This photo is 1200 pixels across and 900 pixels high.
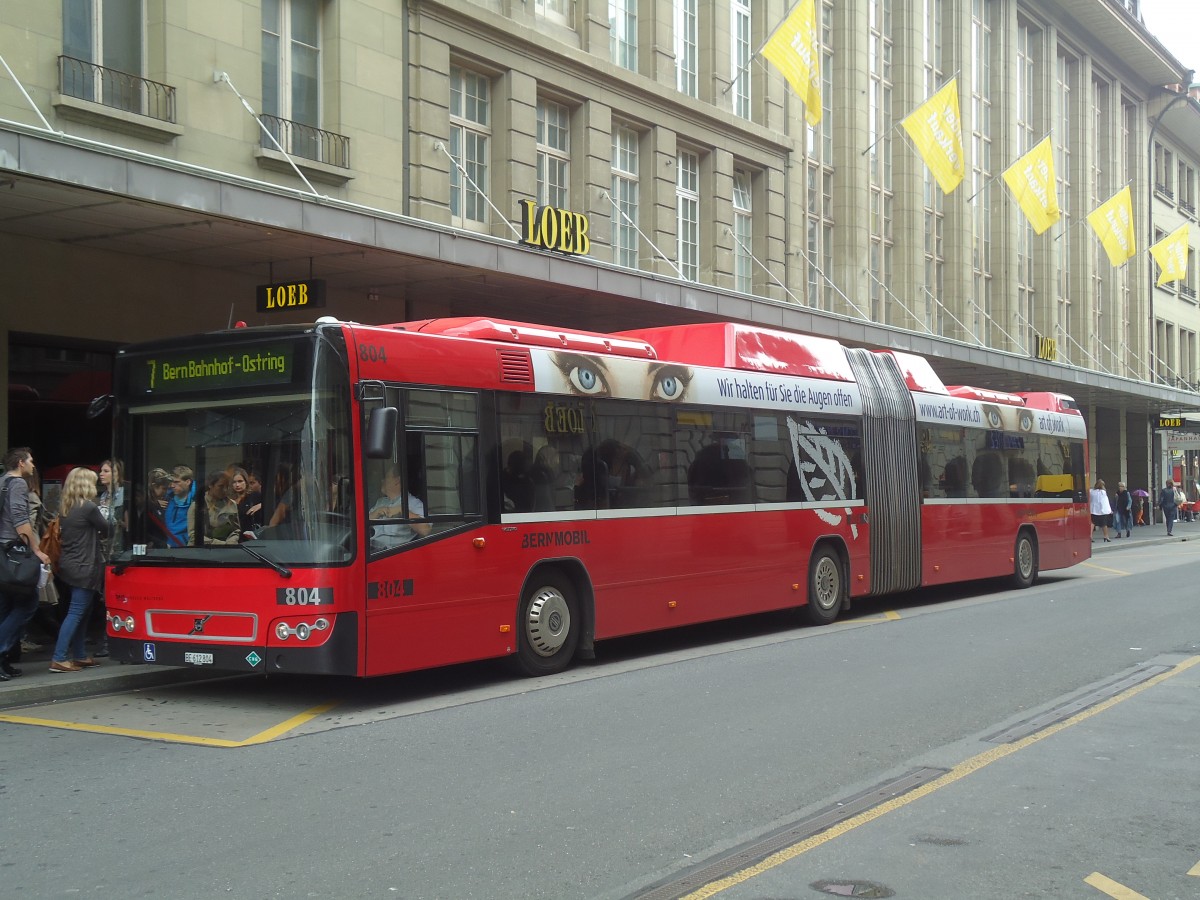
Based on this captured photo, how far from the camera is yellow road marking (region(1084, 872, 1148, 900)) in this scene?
17.2 feet

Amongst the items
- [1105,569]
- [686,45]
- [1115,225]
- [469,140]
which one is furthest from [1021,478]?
Result: [1115,225]

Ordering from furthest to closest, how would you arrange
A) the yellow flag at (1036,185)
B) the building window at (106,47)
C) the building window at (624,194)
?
the yellow flag at (1036,185), the building window at (624,194), the building window at (106,47)

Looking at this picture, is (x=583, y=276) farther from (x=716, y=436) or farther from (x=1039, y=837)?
(x=1039, y=837)

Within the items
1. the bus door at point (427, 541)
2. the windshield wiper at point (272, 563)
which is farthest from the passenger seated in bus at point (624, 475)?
the windshield wiper at point (272, 563)

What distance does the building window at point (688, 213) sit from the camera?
2569 cm

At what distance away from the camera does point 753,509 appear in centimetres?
1471

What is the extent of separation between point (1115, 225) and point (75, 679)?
1332 inches

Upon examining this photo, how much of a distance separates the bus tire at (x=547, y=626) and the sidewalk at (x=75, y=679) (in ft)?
9.09

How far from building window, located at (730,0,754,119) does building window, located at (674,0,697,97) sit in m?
1.21

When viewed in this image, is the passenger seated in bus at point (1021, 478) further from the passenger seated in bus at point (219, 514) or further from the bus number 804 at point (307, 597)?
the passenger seated in bus at point (219, 514)

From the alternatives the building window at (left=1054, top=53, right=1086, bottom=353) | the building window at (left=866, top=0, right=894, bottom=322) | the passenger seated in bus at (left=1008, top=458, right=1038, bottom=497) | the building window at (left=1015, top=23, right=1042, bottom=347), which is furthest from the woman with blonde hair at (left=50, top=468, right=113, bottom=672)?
the building window at (left=1054, top=53, right=1086, bottom=353)

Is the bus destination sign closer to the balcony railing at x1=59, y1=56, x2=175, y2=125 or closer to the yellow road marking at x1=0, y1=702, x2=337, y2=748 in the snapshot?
the yellow road marking at x1=0, y1=702, x2=337, y2=748

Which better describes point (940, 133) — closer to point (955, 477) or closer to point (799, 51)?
point (799, 51)

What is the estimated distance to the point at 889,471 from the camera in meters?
17.7
